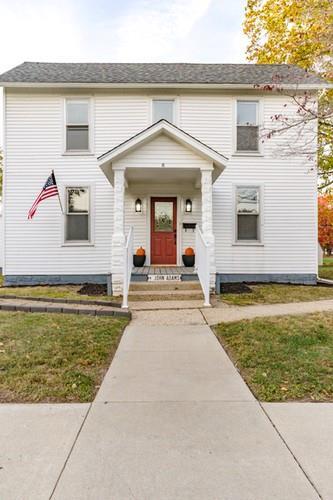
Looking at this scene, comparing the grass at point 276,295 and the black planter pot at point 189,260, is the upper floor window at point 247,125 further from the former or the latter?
the grass at point 276,295

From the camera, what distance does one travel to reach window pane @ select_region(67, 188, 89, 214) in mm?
10391

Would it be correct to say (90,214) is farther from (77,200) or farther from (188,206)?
(188,206)

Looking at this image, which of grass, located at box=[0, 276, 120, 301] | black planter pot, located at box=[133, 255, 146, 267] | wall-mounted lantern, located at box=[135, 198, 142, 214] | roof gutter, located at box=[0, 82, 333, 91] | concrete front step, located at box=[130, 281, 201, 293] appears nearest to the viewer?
grass, located at box=[0, 276, 120, 301]

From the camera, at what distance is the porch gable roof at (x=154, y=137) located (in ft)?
25.4

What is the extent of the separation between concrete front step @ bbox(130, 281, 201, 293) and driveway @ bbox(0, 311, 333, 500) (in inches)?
177

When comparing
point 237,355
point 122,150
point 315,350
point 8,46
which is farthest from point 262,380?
point 8,46

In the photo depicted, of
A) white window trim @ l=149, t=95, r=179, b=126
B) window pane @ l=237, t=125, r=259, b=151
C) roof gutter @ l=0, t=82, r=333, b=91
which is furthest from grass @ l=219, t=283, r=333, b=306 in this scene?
roof gutter @ l=0, t=82, r=333, b=91

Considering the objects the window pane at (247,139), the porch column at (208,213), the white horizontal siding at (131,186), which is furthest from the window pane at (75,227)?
the window pane at (247,139)

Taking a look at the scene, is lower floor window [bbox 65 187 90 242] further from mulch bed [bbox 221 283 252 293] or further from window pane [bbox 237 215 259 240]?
window pane [bbox 237 215 259 240]

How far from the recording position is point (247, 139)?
413 inches

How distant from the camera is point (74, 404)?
286 centimetres

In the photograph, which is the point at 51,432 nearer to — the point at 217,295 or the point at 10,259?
the point at 217,295

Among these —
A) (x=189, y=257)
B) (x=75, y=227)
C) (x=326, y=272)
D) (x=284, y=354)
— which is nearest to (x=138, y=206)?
(x=75, y=227)

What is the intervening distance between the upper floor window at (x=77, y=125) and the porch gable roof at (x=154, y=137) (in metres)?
2.95
